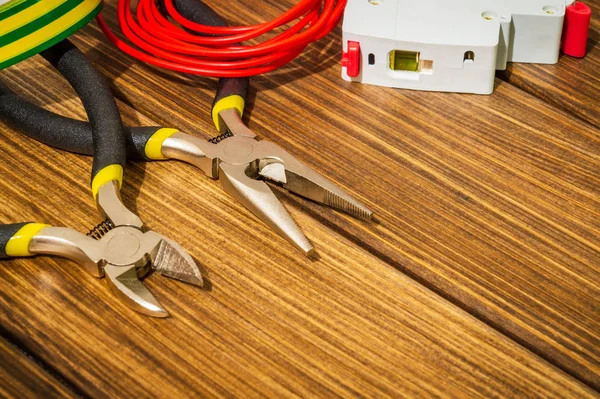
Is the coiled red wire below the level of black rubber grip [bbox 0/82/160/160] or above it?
above

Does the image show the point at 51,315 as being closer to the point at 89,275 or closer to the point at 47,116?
the point at 89,275

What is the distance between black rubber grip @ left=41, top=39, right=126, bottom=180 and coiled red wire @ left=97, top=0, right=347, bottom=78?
8cm

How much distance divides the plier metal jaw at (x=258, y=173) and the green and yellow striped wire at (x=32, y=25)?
0.17 metres

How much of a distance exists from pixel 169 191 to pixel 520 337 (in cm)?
33

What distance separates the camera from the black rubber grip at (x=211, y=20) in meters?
0.81

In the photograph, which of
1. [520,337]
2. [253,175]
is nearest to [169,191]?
[253,175]

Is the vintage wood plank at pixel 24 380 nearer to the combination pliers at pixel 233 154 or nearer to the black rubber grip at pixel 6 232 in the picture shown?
the black rubber grip at pixel 6 232

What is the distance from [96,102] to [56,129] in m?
0.05

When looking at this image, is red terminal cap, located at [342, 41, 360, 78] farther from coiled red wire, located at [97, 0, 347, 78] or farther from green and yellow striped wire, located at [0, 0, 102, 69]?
green and yellow striped wire, located at [0, 0, 102, 69]

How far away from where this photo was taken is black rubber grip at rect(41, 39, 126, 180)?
725 mm

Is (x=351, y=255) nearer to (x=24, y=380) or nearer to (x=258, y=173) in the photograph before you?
(x=258, y=173)

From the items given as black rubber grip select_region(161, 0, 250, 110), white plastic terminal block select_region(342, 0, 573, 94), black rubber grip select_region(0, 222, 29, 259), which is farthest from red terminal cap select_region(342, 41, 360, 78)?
black rubber grip select_region(0, 222, 29, 259)

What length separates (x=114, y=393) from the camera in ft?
2.00

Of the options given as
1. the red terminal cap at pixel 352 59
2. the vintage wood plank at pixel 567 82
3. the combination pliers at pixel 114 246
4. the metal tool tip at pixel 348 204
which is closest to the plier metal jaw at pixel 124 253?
the combination pliers at pixel 114 246
